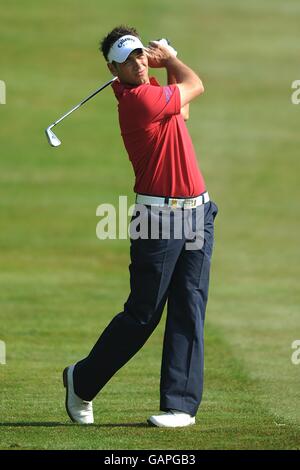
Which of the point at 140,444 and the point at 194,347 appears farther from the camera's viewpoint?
the point at 194,347

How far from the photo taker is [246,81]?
98.2 feet

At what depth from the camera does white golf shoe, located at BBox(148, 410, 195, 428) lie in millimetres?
7016

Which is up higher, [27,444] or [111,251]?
[111,251]

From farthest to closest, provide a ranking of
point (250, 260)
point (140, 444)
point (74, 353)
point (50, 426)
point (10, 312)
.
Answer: point (250, 260), point (10, 312), point (74, 353), point (50, 426), point (140, 444)

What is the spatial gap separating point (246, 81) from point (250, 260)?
13.9 m

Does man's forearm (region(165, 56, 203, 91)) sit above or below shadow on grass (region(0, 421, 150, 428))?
above

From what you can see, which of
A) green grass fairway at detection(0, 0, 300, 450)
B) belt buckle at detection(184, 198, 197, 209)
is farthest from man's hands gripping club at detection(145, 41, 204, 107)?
green grass fairway at detection(0, 0, 300, 450)

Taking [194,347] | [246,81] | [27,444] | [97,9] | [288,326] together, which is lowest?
[27,444]

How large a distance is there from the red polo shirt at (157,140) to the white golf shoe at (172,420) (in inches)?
50.5

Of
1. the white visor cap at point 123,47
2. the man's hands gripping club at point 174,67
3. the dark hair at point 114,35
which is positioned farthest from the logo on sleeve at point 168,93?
the dark hair at point 114,35

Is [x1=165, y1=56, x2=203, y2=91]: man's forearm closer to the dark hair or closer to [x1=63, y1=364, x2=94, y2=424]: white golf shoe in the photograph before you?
the dark hair

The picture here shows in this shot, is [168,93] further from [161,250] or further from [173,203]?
[161,250]

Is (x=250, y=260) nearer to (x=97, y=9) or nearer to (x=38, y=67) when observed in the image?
(x=38, y=67)

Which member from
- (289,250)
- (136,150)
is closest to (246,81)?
(289,250)
